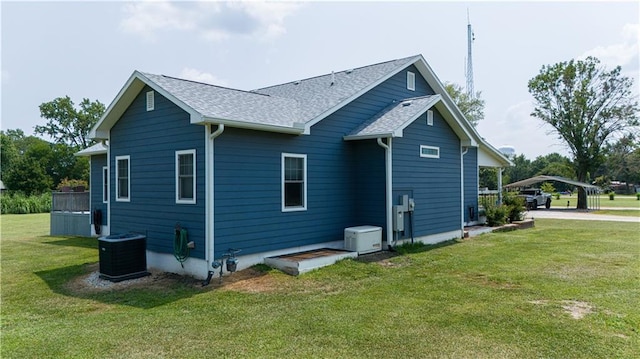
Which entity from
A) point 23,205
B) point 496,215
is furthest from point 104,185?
point 23,205

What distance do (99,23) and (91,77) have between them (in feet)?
35.2

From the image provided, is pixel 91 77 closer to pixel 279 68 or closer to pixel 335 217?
pixel 279 68

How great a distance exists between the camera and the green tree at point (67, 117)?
188 feet

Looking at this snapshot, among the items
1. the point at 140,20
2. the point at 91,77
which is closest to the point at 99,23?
the point at 140,20

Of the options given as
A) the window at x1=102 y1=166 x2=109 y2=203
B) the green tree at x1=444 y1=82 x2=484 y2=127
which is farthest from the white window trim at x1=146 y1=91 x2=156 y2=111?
the green tree at x1=444 y1=82 x2=484 y2=127

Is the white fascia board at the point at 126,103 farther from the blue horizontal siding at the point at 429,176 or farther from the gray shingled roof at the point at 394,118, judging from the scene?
the blue horizontal siding at the point at 429,176

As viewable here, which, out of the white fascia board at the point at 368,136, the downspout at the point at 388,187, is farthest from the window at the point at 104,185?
the downspout at the point at 388,187

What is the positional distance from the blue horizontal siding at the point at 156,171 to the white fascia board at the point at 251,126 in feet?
1.69

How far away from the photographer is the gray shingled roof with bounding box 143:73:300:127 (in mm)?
8250

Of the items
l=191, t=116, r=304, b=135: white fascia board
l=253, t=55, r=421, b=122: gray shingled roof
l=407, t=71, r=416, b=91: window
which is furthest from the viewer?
l=407, t=71, r=416, b=91: window

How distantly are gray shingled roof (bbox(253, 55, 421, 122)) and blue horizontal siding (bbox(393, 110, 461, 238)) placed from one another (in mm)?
1739

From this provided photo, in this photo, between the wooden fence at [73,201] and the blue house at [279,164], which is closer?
the blue house at [279,164]

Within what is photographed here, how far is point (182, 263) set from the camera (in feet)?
27.8

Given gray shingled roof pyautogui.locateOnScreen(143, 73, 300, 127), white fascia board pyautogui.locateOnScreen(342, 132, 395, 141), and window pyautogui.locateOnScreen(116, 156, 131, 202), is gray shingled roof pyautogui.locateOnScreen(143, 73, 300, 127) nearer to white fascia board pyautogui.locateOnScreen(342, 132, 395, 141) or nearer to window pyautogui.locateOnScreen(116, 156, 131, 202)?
white fascia board pyautogui.locateOnScreen(342, 132, 395, 141)
